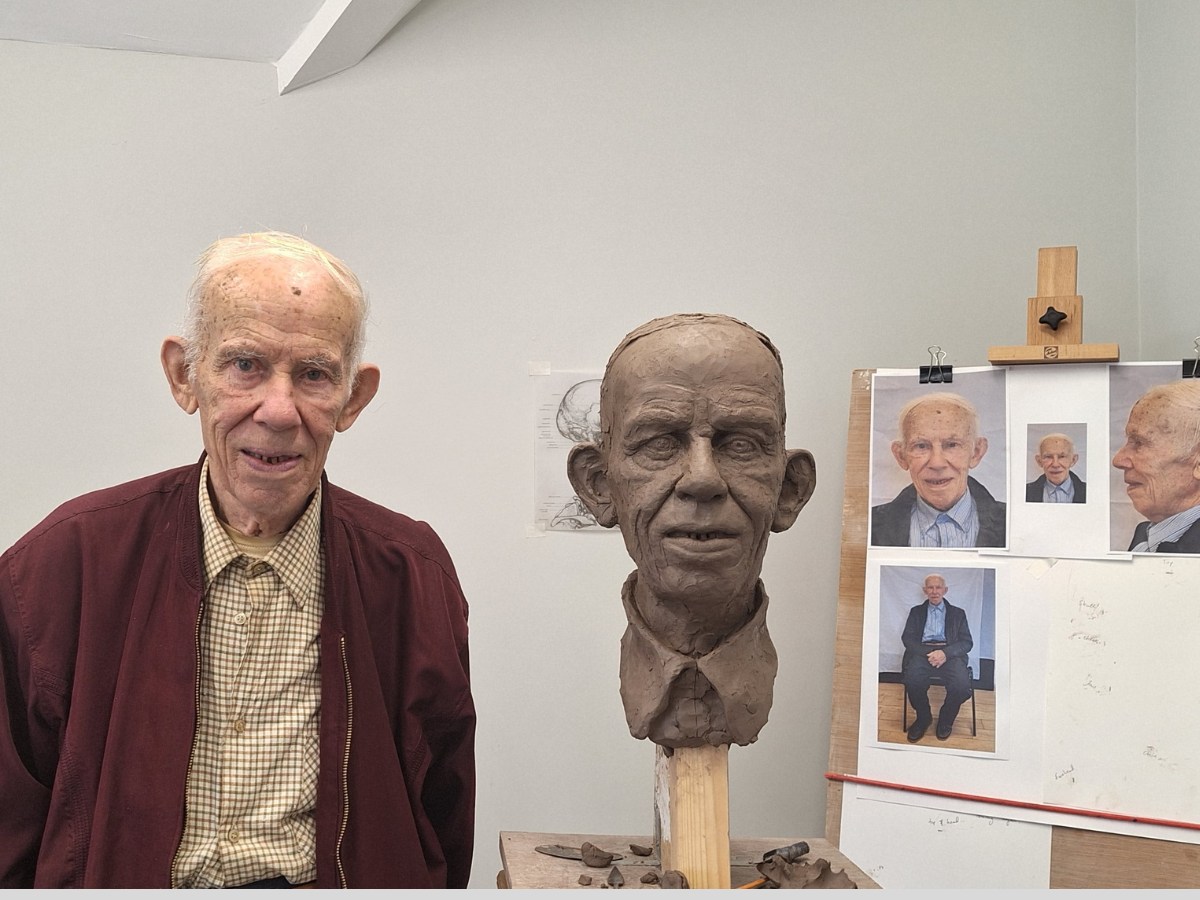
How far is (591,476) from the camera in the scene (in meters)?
2.04

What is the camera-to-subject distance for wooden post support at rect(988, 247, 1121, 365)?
279cm

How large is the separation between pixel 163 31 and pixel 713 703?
2300 millimetres

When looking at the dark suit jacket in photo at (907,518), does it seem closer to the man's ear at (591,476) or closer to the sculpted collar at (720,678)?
the sculpted collar at (720,678)


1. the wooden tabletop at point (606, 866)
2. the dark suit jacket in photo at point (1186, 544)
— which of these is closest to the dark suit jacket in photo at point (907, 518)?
the dark suit jacket in photo at point (1186, 544)

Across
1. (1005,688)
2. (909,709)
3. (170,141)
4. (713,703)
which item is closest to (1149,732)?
(1005,688)

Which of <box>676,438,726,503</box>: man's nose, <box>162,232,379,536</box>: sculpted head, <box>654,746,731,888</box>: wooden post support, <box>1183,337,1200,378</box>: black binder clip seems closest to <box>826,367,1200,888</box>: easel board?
<box>1183,337,1200,378</box>: black binder clip

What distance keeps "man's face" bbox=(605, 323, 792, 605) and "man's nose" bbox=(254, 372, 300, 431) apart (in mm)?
544

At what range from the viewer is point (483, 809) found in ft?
10.5

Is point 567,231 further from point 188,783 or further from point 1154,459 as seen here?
point 188,783

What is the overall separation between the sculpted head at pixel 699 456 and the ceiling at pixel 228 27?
1572 millimetres

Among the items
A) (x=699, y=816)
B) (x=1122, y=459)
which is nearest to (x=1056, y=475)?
(x=1122, y=459)

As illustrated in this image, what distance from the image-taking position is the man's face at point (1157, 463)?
2697 millimetres

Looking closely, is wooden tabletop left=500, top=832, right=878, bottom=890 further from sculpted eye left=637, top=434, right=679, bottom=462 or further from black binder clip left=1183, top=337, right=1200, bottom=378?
black binder clip left=1183, top=337, right=1200, bottom=378

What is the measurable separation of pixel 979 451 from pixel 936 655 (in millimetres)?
530
